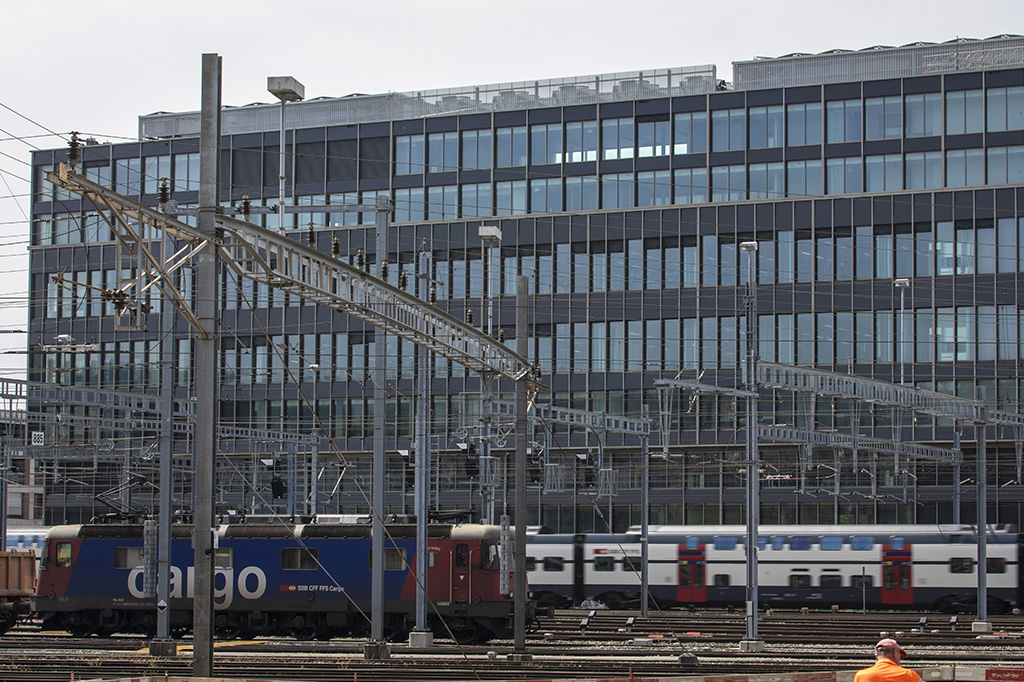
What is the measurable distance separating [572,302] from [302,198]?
57.2 ft

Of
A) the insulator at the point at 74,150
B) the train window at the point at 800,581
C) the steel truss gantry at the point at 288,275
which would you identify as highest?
the insulator at the point at 74,150

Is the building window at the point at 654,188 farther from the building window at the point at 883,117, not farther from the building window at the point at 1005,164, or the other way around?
the building window at the point at 1005,164

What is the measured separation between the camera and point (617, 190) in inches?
2501

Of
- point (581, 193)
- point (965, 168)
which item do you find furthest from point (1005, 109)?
point (581, 193)

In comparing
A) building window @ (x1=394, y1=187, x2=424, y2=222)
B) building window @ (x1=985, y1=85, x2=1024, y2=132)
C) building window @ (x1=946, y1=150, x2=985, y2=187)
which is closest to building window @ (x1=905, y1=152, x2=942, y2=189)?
building window @ (x1=946, y1=150, x2=985, y2=187)

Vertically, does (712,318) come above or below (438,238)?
below

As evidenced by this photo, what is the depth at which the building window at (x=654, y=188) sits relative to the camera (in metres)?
62.7

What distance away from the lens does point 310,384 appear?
66938mm

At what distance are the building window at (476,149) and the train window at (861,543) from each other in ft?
100

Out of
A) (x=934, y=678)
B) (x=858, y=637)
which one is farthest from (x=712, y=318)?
(x=934, y=678)

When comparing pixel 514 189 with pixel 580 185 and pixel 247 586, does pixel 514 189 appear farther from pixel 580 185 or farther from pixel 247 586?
pixel 247 586

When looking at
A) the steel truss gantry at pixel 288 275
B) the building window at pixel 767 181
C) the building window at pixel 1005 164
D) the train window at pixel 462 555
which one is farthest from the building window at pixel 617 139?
the steel truss gantry at pixel 288 275

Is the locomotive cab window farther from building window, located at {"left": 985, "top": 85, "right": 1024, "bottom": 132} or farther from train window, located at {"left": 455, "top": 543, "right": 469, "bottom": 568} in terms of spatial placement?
building window, located at {"left": 985, "top": 85, "right": 1024, "bottom": 132}

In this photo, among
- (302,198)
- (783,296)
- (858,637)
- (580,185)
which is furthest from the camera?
(302,198)
